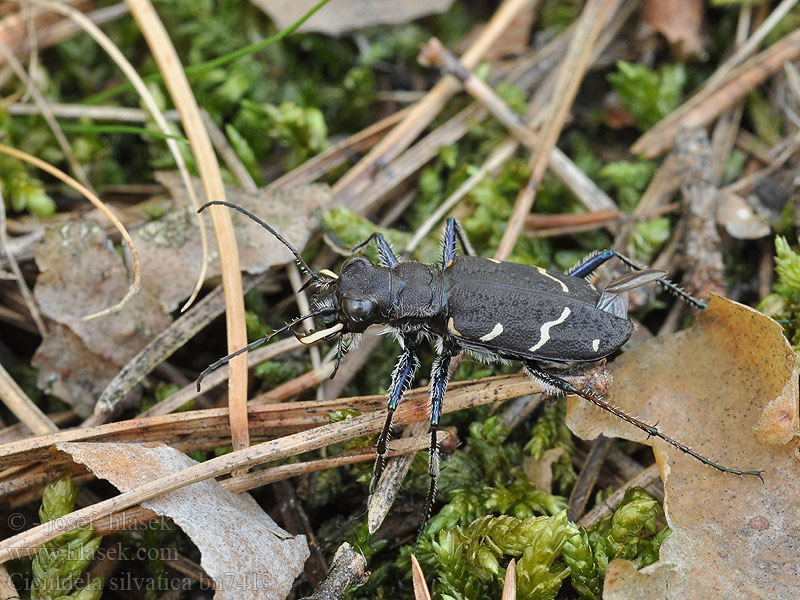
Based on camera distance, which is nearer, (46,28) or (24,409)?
(24,409)

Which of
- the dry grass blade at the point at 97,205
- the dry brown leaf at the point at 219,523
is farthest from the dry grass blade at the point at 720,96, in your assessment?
the dry brown leaf at the point at 219,523

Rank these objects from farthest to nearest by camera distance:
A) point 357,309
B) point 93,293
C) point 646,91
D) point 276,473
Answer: point 646,91 → point 93,293 → point 357,309 → point 276,473

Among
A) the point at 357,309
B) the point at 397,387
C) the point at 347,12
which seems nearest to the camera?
the point at 397,387

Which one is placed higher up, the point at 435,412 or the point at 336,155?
the point at 336,155

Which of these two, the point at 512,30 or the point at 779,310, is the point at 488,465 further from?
the point at 512,30

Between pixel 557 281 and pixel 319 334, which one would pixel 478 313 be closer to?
pixel 557 281

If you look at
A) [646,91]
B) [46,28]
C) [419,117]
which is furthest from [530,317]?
[46,28]

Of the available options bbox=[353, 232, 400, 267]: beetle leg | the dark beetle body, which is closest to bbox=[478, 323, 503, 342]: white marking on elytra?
the dark beetle body

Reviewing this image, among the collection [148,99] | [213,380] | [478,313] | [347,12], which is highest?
[347,12]

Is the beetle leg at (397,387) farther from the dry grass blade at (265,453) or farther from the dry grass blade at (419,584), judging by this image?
the dry grass blade at (419,584)
